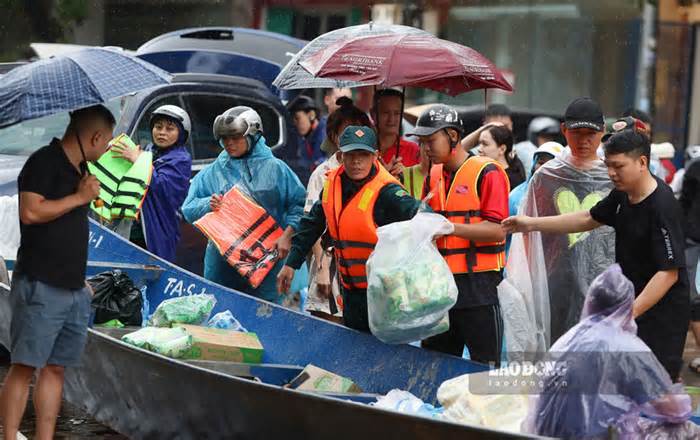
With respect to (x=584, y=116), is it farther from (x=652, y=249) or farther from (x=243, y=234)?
(x=243, y=234)

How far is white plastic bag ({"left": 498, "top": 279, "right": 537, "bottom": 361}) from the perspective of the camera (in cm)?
675

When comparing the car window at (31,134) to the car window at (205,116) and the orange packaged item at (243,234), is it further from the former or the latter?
the orange packaged item at (243,234)

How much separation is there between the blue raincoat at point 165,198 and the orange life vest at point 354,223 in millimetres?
2401

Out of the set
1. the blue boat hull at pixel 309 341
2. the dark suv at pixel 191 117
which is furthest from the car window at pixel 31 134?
the blue boat hull at pixel 309 341

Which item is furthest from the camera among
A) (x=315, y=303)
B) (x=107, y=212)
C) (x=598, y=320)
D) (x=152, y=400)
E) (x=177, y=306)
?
(x=107, y=212)

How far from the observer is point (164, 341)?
279 inches

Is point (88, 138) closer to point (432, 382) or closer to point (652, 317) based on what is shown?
point (432, 382)

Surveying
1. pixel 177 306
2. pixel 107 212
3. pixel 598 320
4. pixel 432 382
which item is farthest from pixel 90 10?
pixel 598 320

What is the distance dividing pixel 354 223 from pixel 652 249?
66.6 inches

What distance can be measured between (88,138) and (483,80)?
8.74ft

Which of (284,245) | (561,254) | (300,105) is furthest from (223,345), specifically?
(300,105)

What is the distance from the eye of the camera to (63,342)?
19.7 ft

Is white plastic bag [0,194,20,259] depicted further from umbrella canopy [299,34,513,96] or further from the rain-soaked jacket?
the rain-soaked jacket

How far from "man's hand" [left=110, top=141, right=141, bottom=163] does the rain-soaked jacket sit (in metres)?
4.55
